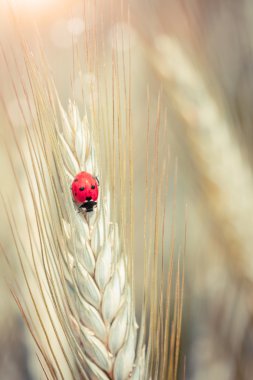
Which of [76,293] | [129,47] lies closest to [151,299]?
[76,293]

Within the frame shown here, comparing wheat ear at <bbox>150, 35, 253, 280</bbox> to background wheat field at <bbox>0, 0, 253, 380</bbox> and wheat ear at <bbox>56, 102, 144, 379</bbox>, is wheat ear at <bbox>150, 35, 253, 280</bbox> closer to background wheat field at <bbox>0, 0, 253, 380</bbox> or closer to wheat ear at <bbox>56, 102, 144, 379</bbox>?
background wheat field at <bbox>0, 0, 253, 380</bbox>

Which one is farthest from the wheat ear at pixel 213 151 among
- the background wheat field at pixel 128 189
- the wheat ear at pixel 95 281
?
the wheat ear at pixel 95 281

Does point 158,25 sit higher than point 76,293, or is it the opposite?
point 158,25

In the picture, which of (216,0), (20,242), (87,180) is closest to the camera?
(87,180)

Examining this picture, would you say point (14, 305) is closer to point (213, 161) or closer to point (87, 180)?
point (87, 180)

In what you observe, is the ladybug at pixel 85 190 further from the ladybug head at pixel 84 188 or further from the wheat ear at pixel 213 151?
the wheat ear at pixel 213 151

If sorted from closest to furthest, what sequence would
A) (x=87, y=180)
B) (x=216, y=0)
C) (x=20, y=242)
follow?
(x=87, y=180) → (x=20, y=242) → (x=216, y=0)

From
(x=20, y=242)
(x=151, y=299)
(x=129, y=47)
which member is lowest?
(x=151, y=299)
